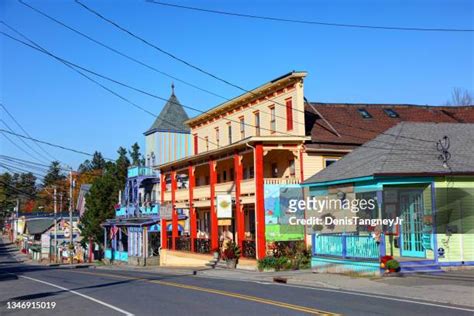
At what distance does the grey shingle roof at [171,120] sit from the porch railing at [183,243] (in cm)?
1078

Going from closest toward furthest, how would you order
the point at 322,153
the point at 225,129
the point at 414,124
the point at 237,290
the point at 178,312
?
the point at 178,312 < the point at 237,290 < the point at 414,124 < the point at 322,153 < the point at 225,129

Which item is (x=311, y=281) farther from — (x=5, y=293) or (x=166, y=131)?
(x=166, y=131)

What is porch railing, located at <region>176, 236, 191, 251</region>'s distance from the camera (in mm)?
35891

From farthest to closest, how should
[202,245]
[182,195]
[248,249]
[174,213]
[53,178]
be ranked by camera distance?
[53,178] → [174,213] → [182,195] → [202,245] → [248,249]

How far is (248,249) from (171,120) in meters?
20.5

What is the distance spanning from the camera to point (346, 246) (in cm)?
2202

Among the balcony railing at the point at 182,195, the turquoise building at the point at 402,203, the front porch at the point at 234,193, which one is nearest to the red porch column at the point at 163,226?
the front porch at the point at 234,193

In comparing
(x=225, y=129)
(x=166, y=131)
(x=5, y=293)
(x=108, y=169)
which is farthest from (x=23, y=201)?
(x=5, y=293)

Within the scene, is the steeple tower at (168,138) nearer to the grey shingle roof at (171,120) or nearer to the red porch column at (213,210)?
the grey shingle roof at (171,120)

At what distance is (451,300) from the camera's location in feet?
44.9

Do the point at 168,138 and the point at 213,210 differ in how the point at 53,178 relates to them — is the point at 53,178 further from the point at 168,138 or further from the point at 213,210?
the point at 213,210

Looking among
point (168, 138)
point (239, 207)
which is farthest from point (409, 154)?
point (168, 138)

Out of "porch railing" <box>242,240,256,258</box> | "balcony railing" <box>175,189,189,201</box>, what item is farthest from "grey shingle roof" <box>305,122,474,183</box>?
"balcony railing" <box>175,189,189,201</box>

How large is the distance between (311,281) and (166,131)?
1075 inches
